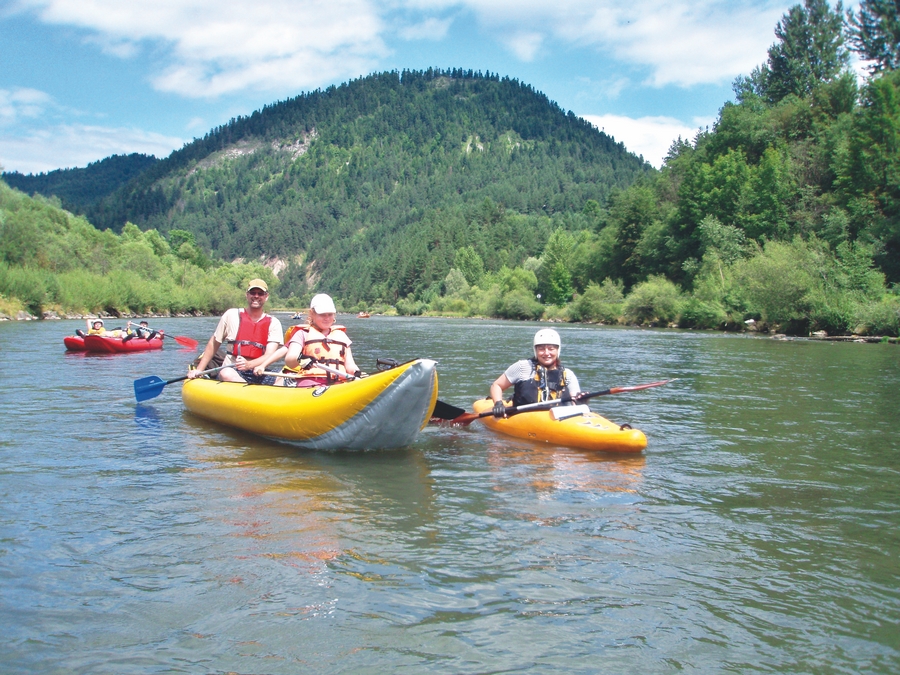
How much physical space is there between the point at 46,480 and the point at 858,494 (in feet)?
25.8

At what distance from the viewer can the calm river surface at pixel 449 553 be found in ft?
12.6

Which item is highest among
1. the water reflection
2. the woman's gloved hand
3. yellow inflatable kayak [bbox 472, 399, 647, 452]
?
the woman's gloved hand

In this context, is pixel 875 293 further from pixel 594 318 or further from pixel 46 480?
pixel 46 480

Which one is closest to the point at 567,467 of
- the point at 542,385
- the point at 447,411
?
the point at 542,385

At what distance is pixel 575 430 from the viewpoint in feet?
28.7

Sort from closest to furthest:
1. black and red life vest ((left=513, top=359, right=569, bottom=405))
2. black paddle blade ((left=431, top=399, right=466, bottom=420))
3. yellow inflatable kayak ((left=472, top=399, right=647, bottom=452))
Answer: yellow inflatable kayak ((left=472, top=399, right=647, bottom=452)) < black and red life vest ((left=513, top=359, right=569, bottom=405)) < black paddle blade ((left=431, top=399, right=466, bottom=420))

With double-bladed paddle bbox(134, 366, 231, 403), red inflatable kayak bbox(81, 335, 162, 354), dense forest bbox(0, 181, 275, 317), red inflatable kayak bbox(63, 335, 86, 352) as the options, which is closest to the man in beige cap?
double-bladed paddle bbox(134, 366, 231, 403)

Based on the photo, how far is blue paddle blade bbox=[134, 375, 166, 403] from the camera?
12289mm

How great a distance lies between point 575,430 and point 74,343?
1895 centimetres

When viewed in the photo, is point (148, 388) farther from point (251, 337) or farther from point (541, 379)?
point (541, 379)

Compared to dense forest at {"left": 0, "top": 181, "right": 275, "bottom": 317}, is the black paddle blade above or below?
below

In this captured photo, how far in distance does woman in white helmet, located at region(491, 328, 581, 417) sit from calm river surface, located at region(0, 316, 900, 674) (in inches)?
27.3

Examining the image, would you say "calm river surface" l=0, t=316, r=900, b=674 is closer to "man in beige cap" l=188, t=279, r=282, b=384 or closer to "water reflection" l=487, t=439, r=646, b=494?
"water reflection" l=487, t=439, r=646, b=494

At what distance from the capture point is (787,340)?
30.8 m
